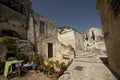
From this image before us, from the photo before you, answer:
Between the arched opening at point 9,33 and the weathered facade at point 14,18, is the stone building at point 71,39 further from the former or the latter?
the arched opening at point 9,33

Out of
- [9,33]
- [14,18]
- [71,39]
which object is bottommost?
[71,39]

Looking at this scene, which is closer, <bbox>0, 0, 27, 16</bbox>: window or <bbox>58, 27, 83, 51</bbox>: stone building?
<bbox>0, 0, 27, 16</bbox>: window

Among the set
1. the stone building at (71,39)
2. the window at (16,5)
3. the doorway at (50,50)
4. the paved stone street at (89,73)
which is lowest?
the paved stone street at (89,73)

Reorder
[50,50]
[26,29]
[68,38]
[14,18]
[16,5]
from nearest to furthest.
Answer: [14,18] < [16,5] < [26,29] < [50,50] < [68,38]

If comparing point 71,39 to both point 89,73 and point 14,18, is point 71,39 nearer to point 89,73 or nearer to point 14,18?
point 14,18

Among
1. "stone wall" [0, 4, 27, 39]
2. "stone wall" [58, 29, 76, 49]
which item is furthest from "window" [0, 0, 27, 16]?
"stone wall" [58, 29, 76, 49]

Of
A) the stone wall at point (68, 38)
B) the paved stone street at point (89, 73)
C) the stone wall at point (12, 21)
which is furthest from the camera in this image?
the stone wall at point (68, 38)

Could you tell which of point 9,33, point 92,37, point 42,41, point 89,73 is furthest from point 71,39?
point 89,73

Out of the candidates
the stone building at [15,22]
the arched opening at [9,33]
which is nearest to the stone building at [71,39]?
the stone building at [15,22]

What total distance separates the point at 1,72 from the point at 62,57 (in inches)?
322

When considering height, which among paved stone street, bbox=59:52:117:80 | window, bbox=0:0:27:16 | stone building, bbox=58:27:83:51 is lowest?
paved stone street, bbox=59:52:117:80

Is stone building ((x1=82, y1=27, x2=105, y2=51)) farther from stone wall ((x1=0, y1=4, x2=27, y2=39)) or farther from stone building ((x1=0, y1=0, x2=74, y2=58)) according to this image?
stone wall ((x1=0, y1=4, x2=27, y2=39))

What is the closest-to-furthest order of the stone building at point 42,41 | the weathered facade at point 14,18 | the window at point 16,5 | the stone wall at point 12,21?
the stone wall at point 12,21 → the weathered facade at point 14,18 → the window at point 16,5 → the stone building at point 42,41

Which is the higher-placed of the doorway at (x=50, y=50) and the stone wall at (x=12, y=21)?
the stone wall at (x=12, y=21)
